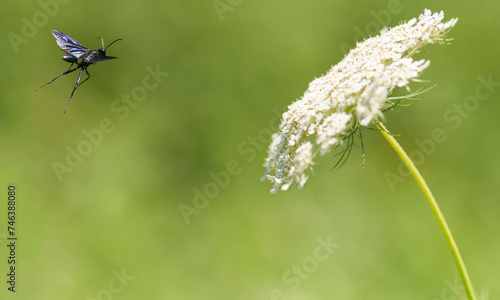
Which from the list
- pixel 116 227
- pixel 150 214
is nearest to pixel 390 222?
pixel 150 214

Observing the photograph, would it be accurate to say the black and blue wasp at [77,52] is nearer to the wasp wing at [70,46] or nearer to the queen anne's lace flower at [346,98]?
the wasp wing at [70,46]

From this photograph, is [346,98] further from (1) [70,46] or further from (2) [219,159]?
(2) [219,159]

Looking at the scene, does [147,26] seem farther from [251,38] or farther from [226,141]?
[226,141]

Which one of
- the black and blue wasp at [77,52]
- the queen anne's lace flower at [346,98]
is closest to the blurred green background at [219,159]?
the queen anne's lace flower at [346,98]

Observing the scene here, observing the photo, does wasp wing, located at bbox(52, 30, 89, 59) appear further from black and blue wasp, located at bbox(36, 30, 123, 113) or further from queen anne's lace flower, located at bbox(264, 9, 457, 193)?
queen anne's lace flower, located at bbox(264, 9, 457, 193)

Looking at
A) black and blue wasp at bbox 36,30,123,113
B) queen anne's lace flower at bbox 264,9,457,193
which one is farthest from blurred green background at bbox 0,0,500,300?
black and blue wasp at bbox 36,30,123,113

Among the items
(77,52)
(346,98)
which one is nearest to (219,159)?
(77,52)
